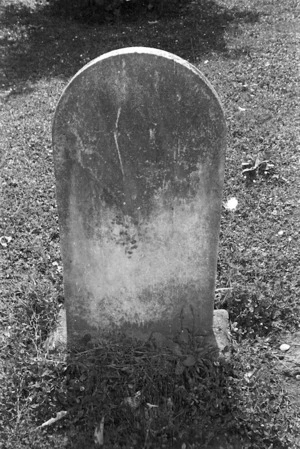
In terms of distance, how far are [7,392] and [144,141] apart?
62.4 inches

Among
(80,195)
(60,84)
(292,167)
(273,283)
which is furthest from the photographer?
(60,84)

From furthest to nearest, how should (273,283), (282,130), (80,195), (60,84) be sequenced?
1. (60,84)
2. (282,130)
3. (273,283)
4. (80,195)

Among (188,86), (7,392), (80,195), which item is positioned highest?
(188,86)

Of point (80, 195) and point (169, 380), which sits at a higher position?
point (80, 195)

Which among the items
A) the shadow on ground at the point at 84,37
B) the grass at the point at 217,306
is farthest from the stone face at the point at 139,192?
the shadow on ground at the point at 84,37

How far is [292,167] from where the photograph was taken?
4891 mm

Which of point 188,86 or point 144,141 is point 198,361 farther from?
point 188,86

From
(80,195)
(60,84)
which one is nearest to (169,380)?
(80,195)

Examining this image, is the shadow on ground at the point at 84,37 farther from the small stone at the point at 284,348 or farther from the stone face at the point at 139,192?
the small stone at the point at 284,348

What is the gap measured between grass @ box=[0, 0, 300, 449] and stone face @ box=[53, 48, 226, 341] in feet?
0.90

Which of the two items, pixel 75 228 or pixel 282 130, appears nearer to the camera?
pixel 75 228

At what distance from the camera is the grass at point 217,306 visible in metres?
2.86

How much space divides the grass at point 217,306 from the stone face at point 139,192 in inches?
10.8

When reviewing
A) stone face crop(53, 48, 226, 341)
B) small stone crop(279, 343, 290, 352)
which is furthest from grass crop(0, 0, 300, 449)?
stone face crop(53, 48, 226, 341)
